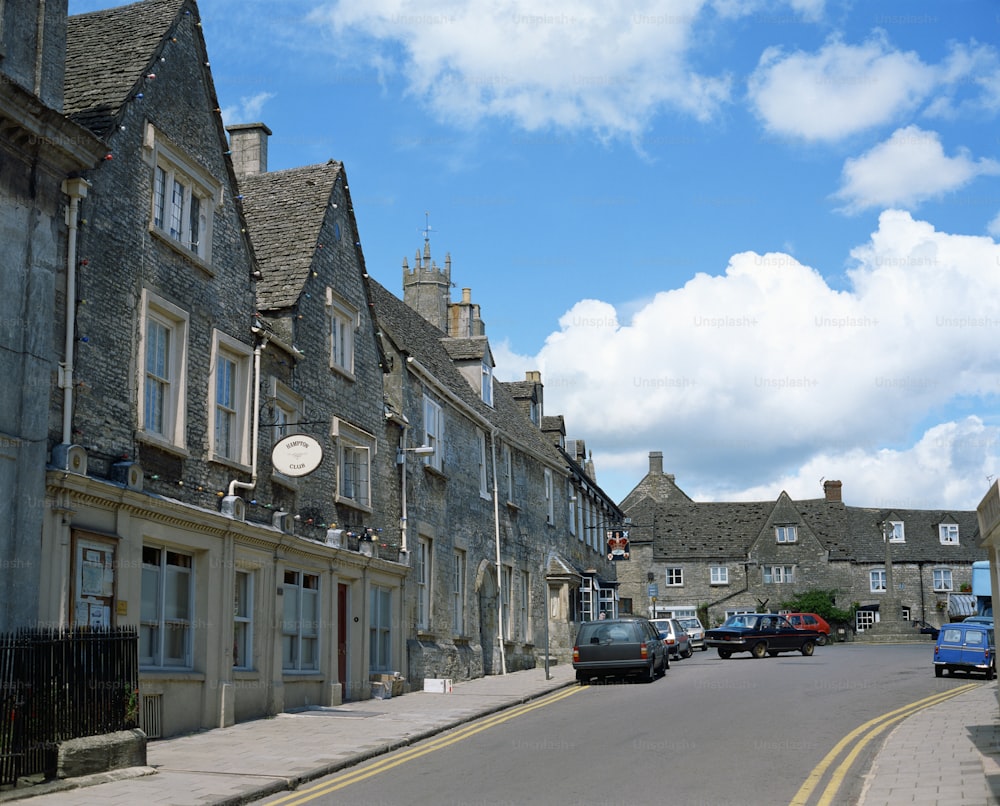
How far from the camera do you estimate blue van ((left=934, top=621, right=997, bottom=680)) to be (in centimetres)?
2772

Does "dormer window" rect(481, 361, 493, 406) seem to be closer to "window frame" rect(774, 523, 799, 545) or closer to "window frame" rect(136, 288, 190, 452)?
"window frame" rect(136, 288, 190, 452)

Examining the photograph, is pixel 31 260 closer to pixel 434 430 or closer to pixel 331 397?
pixel 331 397

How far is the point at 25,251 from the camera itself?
13.5 metres

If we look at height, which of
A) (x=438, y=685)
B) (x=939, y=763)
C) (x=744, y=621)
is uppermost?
(x=744, y=621)

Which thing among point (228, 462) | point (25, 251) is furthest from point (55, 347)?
point (228, 462)

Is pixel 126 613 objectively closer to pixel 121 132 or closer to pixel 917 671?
pixel 121 132

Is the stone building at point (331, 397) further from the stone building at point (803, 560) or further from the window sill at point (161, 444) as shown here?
the stone building at point (803, 560)

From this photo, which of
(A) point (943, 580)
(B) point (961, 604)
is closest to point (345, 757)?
(B) point (961, 604)

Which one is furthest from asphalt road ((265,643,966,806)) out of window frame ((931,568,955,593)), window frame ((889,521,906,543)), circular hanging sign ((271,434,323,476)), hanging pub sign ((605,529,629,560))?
window frame ((889,521,906,543))

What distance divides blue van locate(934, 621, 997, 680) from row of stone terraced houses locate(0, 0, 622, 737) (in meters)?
11.6

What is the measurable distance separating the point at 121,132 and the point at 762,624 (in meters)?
29.0

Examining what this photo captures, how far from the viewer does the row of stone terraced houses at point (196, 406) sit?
13.6 m

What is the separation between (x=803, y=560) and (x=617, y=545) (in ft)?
102

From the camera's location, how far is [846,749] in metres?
14.3
